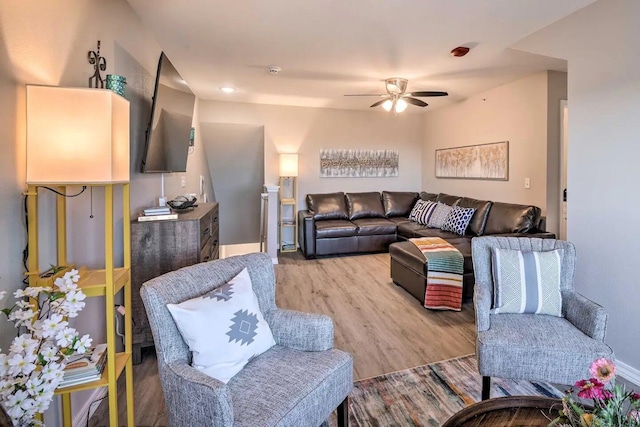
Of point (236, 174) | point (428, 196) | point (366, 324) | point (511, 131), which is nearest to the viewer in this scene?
point (366, 324)

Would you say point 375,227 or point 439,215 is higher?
point 439,215

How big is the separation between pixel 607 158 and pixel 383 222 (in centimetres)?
326

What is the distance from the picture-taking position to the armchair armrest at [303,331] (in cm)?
153

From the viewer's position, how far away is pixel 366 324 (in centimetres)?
280

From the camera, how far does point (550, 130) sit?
3.67 meters

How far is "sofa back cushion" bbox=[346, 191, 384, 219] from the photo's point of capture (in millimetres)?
5559

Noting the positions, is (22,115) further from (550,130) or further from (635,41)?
(550,130)

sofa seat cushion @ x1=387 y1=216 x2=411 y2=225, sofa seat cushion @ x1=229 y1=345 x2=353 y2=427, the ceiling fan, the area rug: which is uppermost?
the ceiling fan

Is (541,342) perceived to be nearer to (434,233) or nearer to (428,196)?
(434,233)

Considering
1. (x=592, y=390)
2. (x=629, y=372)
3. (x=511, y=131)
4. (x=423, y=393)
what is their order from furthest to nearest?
(x=511, y=131) → (x=629, y=372) → (x=423, y=393) → (x=592, y=390)

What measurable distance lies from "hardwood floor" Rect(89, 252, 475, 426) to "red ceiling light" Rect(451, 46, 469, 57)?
94.3 inches

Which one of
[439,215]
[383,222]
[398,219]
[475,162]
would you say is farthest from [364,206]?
[475,162]

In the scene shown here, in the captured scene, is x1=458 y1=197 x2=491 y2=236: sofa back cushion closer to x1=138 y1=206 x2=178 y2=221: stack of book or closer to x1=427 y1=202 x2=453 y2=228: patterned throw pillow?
x1=427 y1=202 x2=453 y2=228: patterned throw pillow

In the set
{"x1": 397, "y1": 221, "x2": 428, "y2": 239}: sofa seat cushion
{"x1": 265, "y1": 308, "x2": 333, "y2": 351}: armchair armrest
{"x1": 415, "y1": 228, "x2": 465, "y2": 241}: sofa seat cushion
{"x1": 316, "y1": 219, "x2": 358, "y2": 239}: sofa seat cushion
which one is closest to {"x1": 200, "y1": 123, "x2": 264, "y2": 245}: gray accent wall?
{"x1": 316, "y1": 219, "x2": 358, "y2": 239}: sofa seat cushion
